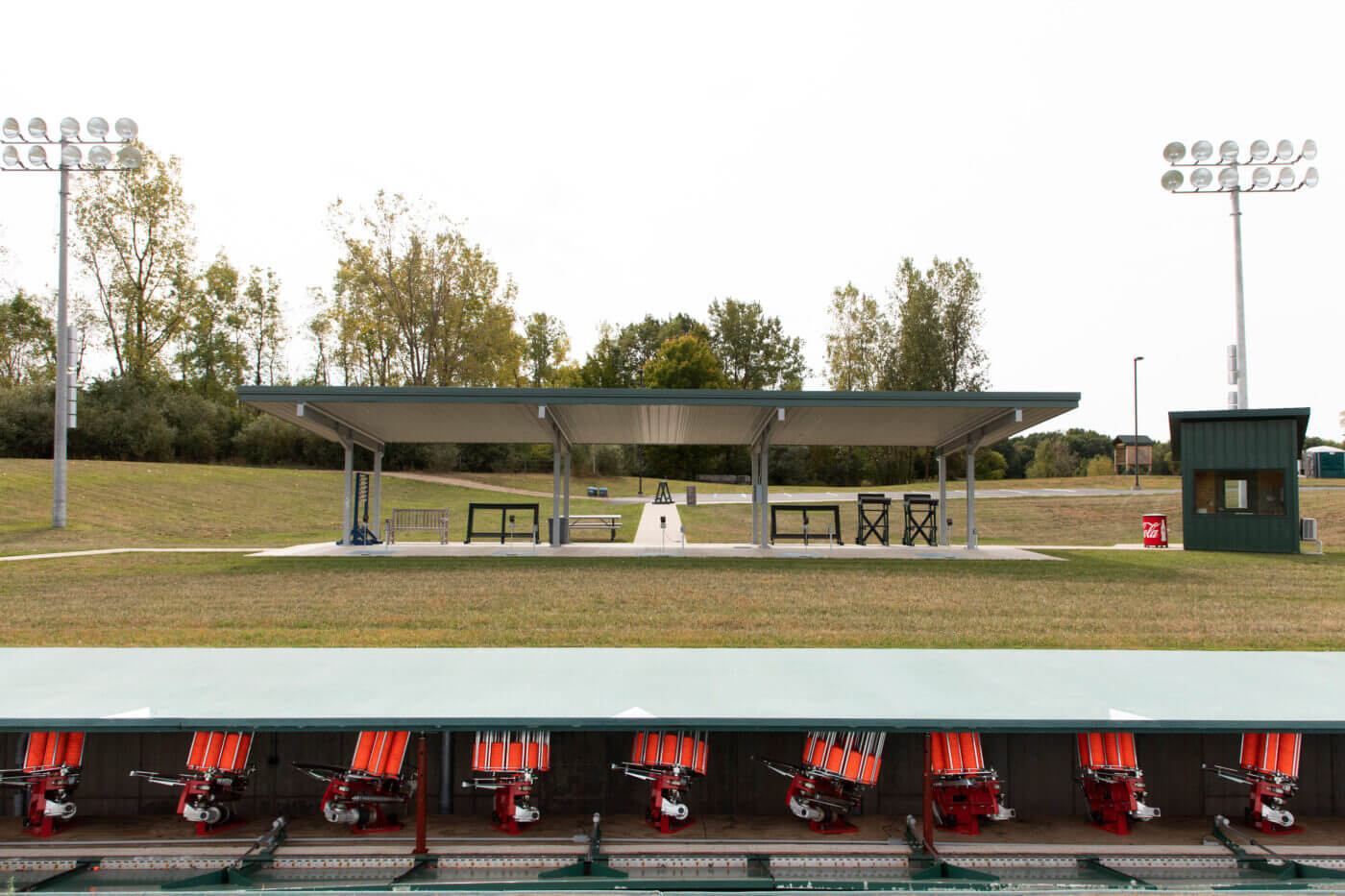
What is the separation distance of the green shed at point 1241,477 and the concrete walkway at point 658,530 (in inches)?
455

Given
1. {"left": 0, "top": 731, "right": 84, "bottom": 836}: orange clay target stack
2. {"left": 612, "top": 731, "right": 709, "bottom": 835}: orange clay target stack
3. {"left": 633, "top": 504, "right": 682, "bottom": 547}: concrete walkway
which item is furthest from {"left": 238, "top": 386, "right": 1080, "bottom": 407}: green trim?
{"left": 612, "top": 731, "right": 709, "bottom": 835}: orange clay target stack

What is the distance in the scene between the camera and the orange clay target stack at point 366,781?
16.0 feet

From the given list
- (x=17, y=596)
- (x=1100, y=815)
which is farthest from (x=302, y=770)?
(x=17, y=596)

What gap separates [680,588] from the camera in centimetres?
1162

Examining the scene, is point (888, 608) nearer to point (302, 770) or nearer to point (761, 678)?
point (761, 678)

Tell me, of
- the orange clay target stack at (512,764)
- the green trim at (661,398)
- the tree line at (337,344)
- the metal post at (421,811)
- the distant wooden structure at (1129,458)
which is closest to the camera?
the metal post at (421,811)

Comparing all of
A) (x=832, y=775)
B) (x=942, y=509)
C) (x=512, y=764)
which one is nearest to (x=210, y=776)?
(x=512, y=764)

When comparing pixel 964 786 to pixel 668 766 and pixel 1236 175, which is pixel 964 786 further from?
pixel 1236 175

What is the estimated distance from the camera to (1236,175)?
20.6 m

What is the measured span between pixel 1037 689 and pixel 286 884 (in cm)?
451

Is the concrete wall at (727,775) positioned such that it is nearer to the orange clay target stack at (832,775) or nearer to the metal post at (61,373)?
the orange clay target stack at (832,775)

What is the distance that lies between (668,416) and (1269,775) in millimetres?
13290

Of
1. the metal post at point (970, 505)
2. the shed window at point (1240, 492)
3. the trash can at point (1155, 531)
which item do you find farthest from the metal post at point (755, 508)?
the shed window at point (1240, 492)

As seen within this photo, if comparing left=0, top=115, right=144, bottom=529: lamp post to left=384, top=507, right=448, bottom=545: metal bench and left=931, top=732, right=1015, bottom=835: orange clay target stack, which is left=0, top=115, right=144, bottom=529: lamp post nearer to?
left=384, top=507, right=448, bottom=545: metal bench
